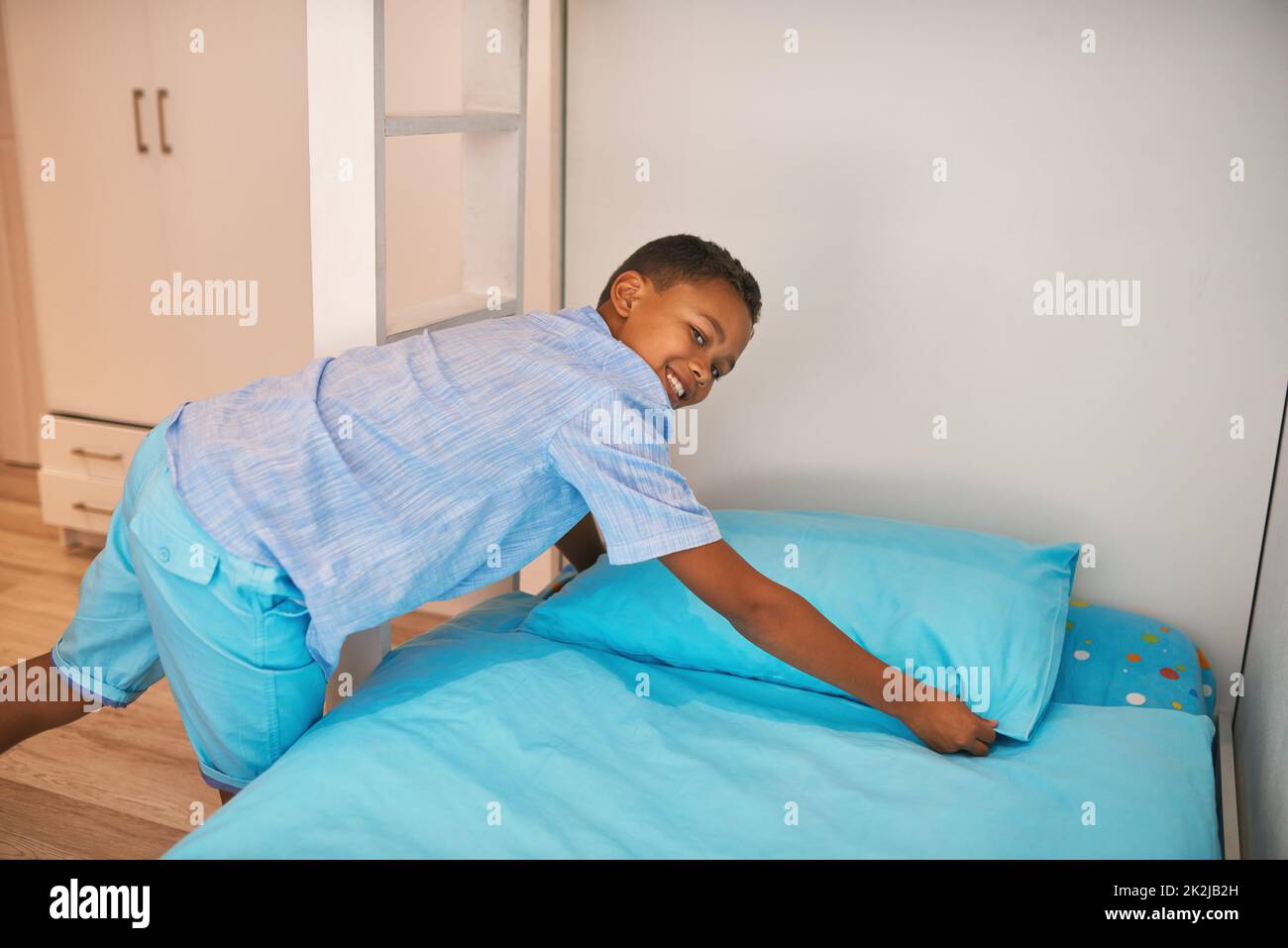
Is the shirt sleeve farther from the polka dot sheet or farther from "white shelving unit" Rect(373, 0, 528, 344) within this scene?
the polka dot sheet

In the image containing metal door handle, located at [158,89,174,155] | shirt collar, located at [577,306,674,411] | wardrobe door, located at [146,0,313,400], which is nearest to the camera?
shirt collar, located at [577,306,674,411]

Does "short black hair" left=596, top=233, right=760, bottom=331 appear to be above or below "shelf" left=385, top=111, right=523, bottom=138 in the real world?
below

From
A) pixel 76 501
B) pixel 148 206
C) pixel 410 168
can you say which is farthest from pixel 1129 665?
pixel 76 501

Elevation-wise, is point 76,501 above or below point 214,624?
below

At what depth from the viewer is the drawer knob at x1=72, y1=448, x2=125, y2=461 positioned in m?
2.69

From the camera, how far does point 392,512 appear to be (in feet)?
4.17

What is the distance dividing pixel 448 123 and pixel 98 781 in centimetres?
122

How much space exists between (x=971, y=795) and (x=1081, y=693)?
42 centimetres

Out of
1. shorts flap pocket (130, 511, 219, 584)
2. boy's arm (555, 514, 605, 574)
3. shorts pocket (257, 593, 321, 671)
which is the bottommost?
boy's arm (555, 514, 605, 574)

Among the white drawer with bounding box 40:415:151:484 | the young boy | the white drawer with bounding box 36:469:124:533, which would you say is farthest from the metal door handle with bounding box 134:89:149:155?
the young boy

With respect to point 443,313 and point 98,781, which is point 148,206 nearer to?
point 443,313

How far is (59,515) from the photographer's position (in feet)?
9.11

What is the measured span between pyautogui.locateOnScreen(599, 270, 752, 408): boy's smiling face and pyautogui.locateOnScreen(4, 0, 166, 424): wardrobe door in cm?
160

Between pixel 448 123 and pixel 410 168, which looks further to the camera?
pixel 410 168
